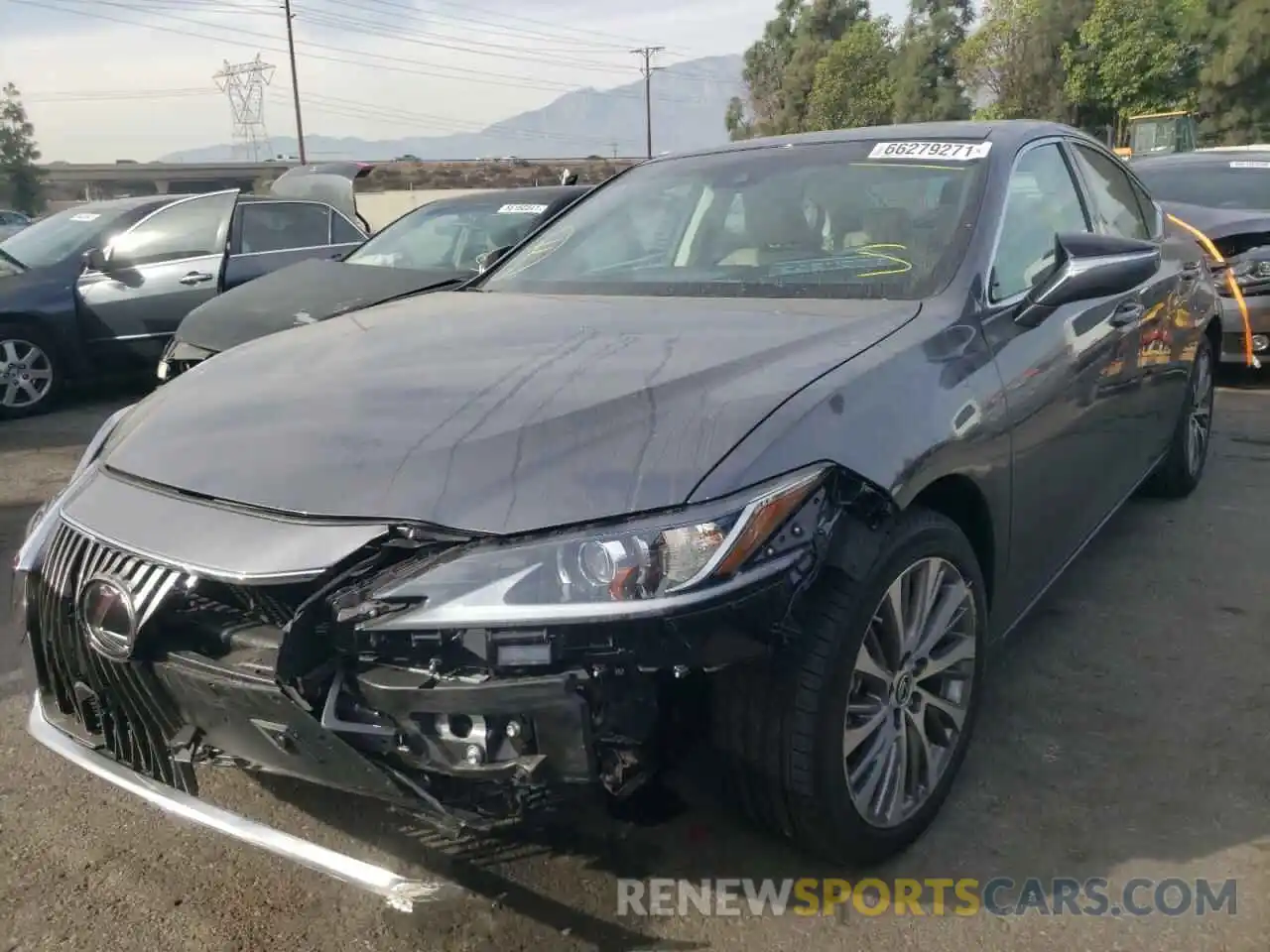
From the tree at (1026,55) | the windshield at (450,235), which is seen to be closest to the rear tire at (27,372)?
the windshield at (450,235)

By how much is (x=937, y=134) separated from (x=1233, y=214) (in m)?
5.09

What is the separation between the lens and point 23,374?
748 cm

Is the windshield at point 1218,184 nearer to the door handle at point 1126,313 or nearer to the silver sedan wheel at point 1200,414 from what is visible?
the silver sedan wheel at point 1200,414

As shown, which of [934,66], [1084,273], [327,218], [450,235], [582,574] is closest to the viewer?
[582,574]

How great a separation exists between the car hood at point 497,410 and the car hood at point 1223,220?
5.61 m

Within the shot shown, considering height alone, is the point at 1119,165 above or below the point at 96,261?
above

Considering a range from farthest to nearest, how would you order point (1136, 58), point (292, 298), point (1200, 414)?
1. point (1136, 58)
2. point (292, 298)
3. point (1200, 414)

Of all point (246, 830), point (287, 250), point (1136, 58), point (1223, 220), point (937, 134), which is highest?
point (1136, 58)

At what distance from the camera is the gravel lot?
224 centimetres

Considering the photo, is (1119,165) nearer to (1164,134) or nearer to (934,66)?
(1164,134)

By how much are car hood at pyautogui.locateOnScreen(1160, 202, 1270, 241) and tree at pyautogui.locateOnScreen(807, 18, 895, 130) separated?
5601 cm

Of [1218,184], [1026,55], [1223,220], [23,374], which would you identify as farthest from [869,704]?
[1026,55]

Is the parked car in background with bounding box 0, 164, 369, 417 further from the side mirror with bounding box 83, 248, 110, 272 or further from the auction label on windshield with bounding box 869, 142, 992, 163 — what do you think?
the auction label on windshield with bounding box 869, 142, 992, 163

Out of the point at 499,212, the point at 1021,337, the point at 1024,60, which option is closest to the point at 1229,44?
the point at 1024,60
